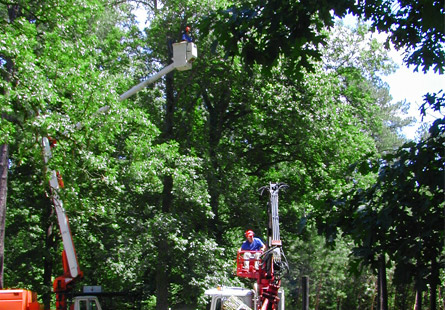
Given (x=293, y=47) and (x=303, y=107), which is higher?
(x=303, y=107)

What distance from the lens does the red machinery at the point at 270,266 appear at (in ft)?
44.3

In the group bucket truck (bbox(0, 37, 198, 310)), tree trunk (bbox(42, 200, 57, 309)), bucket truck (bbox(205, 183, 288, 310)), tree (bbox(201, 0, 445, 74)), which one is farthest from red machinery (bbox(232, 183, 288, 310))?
tree trunk (bbox(42, 200, 57, 309))

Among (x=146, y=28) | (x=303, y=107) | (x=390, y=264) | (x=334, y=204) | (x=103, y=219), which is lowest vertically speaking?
(x=390, y=264)

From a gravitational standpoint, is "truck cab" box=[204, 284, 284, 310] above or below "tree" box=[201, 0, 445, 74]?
below

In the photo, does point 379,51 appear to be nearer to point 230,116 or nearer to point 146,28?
point 230,116

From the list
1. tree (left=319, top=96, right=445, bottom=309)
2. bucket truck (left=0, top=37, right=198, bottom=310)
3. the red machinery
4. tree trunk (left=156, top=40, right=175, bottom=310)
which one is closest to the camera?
tree (left=319, top=96, right=445, bottom=309)

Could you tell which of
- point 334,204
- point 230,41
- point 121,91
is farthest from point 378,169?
point 121,91

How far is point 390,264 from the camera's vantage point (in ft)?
28.4

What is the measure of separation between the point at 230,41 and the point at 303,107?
55.4 feet

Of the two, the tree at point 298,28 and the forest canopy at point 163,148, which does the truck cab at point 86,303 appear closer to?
the forest canopy at point 163,148

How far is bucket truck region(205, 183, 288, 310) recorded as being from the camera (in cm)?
1359

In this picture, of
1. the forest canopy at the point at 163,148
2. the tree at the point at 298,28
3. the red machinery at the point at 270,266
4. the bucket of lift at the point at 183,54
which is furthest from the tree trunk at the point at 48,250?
the tree at the point at 298,28

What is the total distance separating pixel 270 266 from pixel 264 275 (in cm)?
36

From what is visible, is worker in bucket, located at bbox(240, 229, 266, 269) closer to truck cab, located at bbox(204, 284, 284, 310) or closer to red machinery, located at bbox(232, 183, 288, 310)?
red machinery, located at bbox(232, 183, 288, 310)
